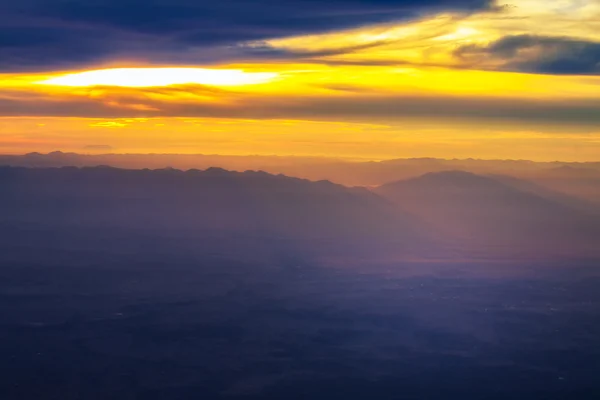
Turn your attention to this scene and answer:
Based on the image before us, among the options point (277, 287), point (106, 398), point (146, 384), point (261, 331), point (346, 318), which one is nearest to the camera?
point (106, 398)

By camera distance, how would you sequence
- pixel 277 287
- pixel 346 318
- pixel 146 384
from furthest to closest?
pixel 277 287 → pixel 346 318 → pixel 146 384

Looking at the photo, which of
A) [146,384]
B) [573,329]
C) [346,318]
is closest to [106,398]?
[146,384]

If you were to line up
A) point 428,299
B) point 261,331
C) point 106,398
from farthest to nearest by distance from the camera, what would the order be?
1. point 428,299
2. point 261,331
3. point 106,398

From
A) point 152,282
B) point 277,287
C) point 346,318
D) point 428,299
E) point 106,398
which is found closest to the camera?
point 106,398

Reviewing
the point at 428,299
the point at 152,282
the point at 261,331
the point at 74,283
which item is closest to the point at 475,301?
the point at 428,299

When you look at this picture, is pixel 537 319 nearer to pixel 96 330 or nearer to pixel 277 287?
pixel 277 287

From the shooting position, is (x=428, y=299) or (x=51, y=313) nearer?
(x=51, y=313)

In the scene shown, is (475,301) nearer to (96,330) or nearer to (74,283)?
(96,330)

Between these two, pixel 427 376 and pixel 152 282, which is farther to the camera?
pixel 152 282
